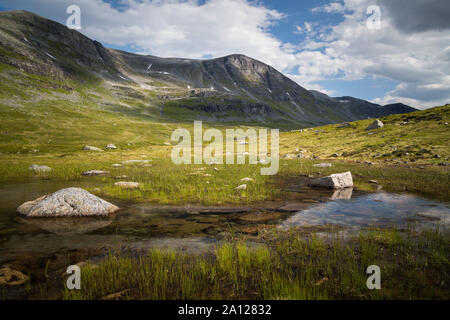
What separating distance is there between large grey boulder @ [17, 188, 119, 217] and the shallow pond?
0.53m

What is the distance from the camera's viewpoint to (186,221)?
11.6 m

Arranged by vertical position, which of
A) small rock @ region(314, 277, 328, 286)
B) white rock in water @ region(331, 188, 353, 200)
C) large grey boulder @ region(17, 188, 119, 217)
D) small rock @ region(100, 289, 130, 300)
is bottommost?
small rock @ region(100, 289, 130, 300)

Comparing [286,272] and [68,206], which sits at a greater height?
[68,206]

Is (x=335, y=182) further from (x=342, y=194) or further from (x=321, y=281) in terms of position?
(x=321, y=281)

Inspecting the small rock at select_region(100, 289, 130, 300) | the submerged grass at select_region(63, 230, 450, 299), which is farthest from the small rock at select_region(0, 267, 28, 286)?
the small rock at select_region(100, 289, 130, 300)

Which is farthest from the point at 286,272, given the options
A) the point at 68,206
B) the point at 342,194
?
the point at 342,194

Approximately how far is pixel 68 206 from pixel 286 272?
38.0 ft

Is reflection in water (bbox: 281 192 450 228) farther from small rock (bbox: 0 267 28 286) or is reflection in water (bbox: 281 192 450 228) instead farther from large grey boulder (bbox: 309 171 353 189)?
small rock (bbox: 0 267 28 286)

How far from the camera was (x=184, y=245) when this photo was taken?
28.3 feet

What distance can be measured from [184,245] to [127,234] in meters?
2.88

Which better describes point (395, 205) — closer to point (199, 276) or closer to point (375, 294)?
point (375, 294)

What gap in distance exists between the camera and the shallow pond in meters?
8.73

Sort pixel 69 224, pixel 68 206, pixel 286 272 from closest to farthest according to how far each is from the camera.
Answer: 1. pixel 286 272
2. pixel 69 224
3. pixel 68 206

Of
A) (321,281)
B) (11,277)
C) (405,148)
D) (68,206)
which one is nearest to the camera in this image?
(321,281)
